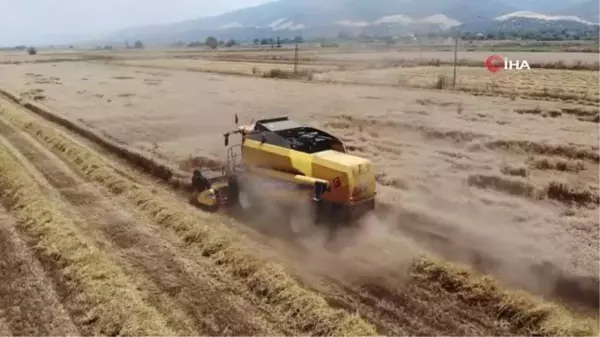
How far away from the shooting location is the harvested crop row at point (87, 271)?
775 centimetres

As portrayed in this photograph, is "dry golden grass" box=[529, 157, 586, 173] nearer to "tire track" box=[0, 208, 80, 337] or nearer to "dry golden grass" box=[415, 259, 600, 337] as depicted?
"dry golden grass" box=[415, 259, 600, 337]

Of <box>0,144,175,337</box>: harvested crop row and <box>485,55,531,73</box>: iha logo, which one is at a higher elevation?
<box>485,55,531,73</box>: iha logo

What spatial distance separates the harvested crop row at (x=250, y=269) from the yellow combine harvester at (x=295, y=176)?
48.1 inches

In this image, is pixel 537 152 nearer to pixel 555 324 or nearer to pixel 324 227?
pixel 324 227

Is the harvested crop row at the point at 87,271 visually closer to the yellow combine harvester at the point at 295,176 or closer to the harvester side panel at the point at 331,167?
the yellow combine harvester at the point at 295,176

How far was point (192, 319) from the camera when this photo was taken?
805cm

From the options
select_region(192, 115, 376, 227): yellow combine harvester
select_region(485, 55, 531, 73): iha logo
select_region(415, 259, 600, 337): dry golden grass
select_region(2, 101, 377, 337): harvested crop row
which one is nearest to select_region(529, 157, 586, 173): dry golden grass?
select_region(192, 115, 376, 227): yellow combine harvester

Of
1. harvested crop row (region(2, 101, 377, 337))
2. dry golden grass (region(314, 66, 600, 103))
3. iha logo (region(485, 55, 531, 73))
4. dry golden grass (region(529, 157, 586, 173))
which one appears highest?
iha logo (region(485, 55, 531, 73))

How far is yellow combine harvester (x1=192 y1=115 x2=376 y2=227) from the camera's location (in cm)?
1077

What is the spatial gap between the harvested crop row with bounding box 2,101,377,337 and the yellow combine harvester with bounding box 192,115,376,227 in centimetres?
122

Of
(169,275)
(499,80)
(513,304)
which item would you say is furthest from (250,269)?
(499,80)

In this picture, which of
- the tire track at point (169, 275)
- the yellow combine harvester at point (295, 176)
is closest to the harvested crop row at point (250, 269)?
the tire track at point (169, 275)

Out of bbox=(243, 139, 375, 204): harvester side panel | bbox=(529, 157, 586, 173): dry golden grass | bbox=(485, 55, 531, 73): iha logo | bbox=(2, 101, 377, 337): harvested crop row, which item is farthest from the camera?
bbox=(485, 55, 531, 73): iha logo

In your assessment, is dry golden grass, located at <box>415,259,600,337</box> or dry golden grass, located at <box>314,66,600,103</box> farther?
dry golden grass, located at <box>314,66,600,103</box>
